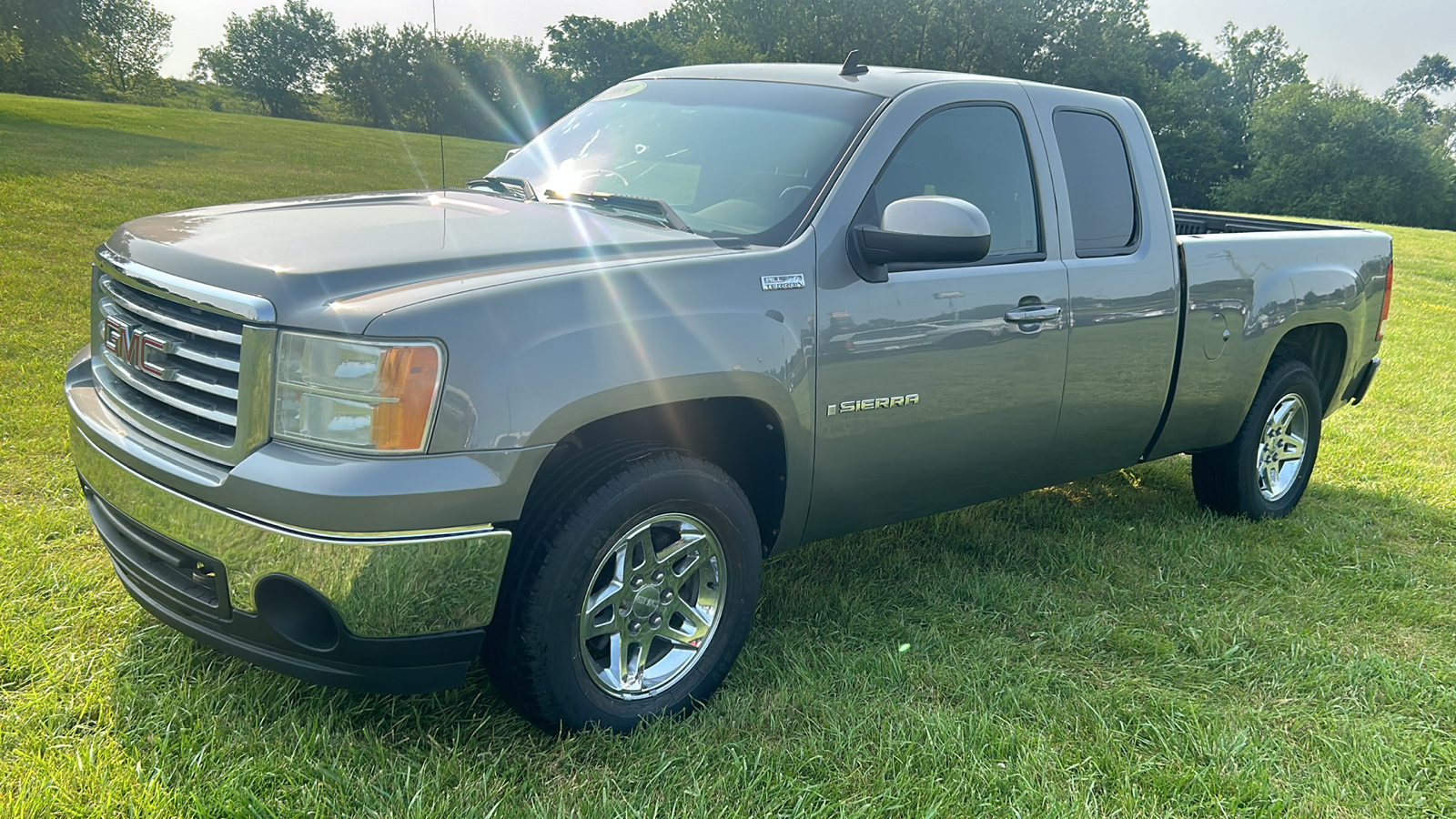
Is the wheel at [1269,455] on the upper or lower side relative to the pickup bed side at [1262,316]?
lower

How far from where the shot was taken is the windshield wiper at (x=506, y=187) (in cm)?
389

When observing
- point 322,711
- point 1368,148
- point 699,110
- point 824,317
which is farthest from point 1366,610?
point 1368,148

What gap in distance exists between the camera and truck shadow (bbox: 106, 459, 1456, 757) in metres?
2.97

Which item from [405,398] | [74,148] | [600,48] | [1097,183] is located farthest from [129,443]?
[600,48]

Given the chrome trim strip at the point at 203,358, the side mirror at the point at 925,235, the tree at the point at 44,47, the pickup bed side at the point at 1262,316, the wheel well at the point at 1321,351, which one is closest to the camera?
the chrome trim strip at the point at 203,358

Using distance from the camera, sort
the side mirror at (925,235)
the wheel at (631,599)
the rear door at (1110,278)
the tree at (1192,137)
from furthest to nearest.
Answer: the tree at (1192,137)
the rear door at (1110,278)
the side mirror at (925,235)
the wheel at (631,599)

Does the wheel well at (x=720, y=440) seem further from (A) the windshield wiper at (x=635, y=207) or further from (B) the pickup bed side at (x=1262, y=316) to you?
(B) the pickup bed side at (x=1262, y=316)

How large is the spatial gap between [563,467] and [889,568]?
6.46 ft

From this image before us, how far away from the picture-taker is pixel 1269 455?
5445mm

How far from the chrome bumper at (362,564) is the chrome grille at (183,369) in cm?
17

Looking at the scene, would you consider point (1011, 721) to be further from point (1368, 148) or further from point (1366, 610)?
point (1368, 148)

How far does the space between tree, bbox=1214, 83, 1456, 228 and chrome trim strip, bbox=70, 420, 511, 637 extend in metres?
60.7

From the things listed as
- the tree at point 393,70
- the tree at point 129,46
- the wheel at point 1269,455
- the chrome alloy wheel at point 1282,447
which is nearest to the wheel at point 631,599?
the tree at point 393,70

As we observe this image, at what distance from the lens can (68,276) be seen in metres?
9.46
